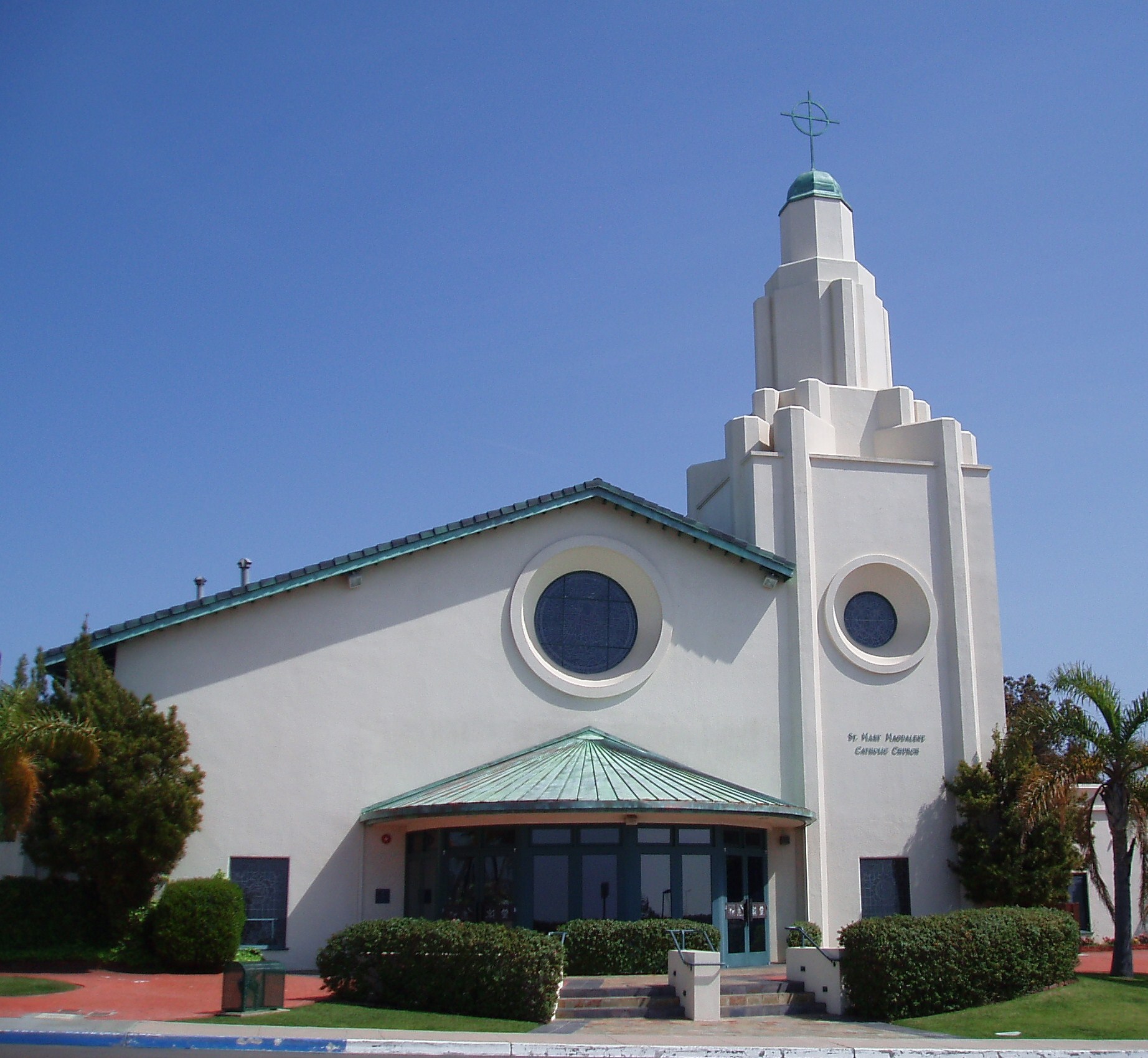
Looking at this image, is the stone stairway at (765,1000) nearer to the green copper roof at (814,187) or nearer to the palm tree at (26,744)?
the palm tree at (26,744)

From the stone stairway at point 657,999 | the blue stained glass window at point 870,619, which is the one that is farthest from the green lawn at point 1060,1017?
the blue stained glass window at point 870,619

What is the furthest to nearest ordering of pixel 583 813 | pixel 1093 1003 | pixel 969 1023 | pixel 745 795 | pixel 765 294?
pixel 765 294
pixel 745 795
pixel 583 813
pixel 1093 1003
pixel 969 1023

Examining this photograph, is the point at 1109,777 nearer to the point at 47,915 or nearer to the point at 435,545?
the point at 435,545

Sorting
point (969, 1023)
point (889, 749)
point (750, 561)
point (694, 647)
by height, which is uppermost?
point (750, 561)

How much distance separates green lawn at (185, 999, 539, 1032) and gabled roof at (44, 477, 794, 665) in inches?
322

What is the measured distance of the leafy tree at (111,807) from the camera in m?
21.7

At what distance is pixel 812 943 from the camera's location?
2466cm

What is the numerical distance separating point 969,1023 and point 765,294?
65.5ft

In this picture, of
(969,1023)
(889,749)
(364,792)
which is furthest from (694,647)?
(969,1023)

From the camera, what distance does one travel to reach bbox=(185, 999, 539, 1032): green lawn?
1666 cm

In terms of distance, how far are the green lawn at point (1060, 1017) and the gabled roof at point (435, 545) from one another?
402 inches

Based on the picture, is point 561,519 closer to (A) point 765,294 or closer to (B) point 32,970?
(A) point 765,294

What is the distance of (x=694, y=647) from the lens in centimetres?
2703

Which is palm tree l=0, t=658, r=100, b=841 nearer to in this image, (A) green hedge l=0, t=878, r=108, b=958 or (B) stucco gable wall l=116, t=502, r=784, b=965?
(A) green hedge l=0, t=878, r=108, b=958
